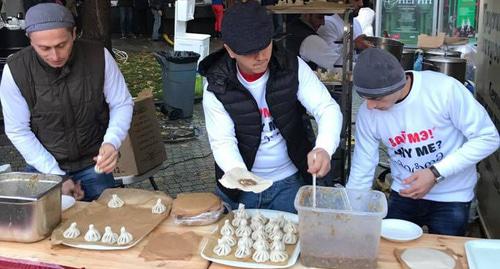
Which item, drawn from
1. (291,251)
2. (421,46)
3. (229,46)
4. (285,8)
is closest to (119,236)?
(291,251)

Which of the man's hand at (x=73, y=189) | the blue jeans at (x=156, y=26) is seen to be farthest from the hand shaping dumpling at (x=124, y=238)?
the blue jeans at (x=156, y=26)

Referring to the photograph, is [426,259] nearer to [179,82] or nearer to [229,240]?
[229,240]

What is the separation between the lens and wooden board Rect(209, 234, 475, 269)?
6.01 ft

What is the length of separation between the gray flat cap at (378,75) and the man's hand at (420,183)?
362 millimetres

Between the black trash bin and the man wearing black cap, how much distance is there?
14.8 ft

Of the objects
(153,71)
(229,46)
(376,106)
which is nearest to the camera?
(229,46)

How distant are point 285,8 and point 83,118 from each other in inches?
79.6

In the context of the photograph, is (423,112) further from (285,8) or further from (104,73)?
(285,8)

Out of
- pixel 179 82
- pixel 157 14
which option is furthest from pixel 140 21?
pixel 179 82

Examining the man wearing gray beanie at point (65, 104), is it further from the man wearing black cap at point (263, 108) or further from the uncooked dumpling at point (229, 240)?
the uncooked dumpling at point (229, 240)

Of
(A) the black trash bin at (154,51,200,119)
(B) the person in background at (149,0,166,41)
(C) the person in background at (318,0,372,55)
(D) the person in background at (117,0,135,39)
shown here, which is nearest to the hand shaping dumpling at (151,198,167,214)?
(C) the person in background at (318,0,372,55)

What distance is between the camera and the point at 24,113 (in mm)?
2527

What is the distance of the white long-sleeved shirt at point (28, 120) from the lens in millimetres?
2502

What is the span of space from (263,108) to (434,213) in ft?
2.91
